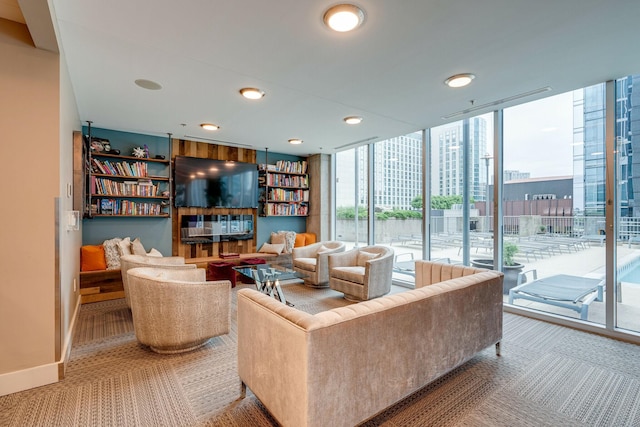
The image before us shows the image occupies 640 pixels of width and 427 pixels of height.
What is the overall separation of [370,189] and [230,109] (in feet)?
10.4

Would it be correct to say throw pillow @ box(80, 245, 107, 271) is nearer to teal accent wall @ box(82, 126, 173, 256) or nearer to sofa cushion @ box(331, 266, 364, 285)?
teal accent wall @ box(82, 126, 173, 256)

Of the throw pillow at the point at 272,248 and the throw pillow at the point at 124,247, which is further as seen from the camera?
the throw pillow at the point at 272,248

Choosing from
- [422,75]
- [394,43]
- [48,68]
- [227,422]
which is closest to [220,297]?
[227,422]

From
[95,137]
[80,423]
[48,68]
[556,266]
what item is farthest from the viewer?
[95,137]

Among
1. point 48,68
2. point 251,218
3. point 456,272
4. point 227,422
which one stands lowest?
point 227,422

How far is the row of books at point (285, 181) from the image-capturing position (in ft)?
20.9

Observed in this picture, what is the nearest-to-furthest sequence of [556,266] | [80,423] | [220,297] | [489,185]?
1. [80,423]
2. [220,297]
3. [556,266]
4. [489,185]

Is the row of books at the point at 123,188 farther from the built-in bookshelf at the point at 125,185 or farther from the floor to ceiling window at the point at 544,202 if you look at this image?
the floor to ceiling window at the point at 544,202

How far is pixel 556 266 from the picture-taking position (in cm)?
381

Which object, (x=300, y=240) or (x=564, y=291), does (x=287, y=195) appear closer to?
(x=300, y=240)

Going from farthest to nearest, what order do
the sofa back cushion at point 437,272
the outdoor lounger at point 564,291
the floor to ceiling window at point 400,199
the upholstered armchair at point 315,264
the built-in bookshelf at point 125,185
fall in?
the floor to ceiling window at point 400,199
the upholstered armchair at point 315,264
the built-in bookshelf at point 125,185
the outdoor lounger at point 564,291
the sofa back cushion at point 437,272

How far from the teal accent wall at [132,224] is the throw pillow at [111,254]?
1.46 feet

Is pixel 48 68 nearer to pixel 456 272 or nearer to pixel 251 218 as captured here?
pixel 456 272

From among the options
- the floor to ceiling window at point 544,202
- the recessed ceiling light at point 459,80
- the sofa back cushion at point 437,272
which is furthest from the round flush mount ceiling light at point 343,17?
the floor to ceiling window at point 544,202
